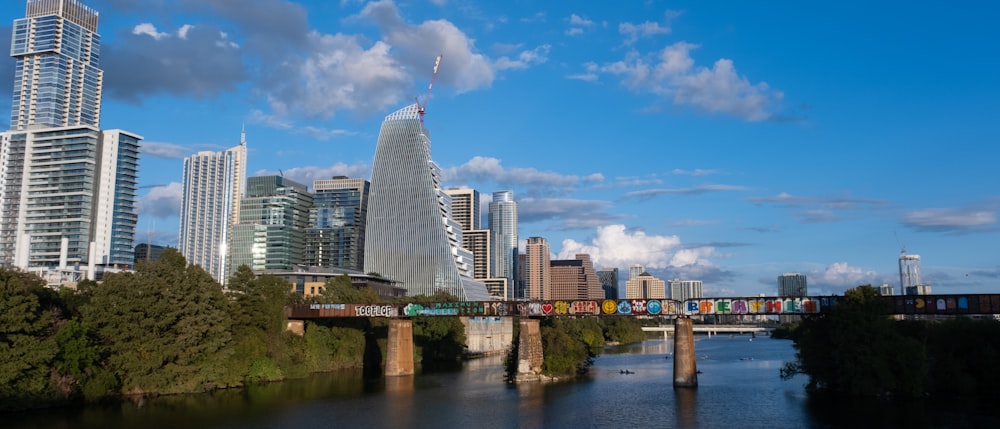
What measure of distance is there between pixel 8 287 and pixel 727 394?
3116 inches

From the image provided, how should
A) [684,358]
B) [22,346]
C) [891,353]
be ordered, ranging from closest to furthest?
[22,346] < [891,353] < [684,358]

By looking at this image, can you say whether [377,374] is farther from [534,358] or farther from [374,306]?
[534,358]

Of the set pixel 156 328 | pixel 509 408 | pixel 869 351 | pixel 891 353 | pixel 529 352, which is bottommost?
pixel 509 408

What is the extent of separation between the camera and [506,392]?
317ft

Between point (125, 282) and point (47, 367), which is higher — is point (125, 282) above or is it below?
above

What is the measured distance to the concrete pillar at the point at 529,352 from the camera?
109m

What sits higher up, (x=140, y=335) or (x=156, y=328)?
(x=156, y=328)

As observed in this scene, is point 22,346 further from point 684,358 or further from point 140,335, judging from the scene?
point 684,358

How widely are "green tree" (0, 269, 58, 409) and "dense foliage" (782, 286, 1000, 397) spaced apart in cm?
8224

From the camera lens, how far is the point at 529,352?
362 ft

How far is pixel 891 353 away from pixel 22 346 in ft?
287

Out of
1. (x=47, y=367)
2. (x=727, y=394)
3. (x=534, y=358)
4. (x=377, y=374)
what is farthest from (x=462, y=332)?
(x=47, y=367)

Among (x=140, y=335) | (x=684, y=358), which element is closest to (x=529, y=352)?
(x=684, y=358)

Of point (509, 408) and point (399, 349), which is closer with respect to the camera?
point (509, 408)
